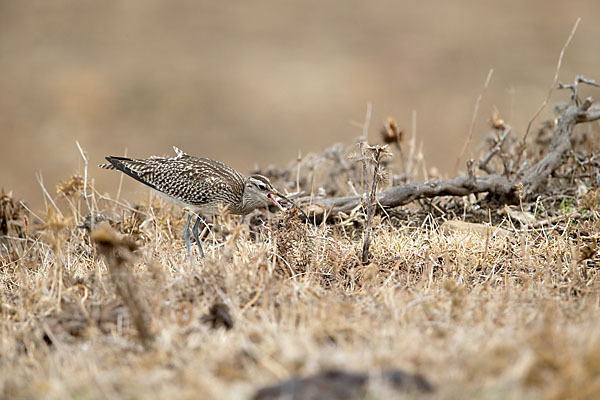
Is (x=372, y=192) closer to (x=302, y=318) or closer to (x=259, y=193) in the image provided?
(x=259, y=193)

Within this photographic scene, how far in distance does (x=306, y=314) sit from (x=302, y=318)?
0.33 feet

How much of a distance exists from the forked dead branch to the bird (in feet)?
1.87

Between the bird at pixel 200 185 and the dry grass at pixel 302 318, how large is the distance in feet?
1.87

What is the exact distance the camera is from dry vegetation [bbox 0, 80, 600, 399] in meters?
2.51

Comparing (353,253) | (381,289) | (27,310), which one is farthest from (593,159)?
(27,310)

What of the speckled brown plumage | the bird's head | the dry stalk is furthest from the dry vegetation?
the speckled brown plumage

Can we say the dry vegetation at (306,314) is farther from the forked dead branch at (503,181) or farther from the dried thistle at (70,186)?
the forked dead branch at (503,181)

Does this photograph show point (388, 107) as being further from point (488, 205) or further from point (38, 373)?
point (38, 373)

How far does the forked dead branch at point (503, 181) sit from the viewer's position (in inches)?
233

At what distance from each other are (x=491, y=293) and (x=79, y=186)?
352 centimetres

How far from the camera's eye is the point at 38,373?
2.89 metres

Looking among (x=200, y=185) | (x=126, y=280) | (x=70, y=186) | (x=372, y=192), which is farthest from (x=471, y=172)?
(x=126, y=280)

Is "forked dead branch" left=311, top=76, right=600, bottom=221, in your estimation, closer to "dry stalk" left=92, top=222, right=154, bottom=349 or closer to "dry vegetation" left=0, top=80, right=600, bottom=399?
"dry vegetation" left=0, top=80, right=600, bottom=399

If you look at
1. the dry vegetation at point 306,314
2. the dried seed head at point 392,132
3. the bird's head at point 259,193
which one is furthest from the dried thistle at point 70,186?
the dried seed head at point 392,132
